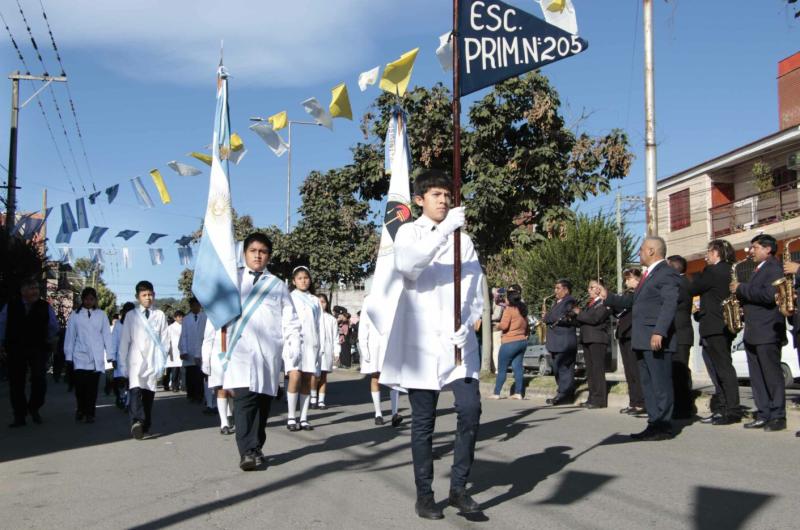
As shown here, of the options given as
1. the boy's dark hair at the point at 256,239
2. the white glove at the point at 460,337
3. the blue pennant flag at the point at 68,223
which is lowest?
the white glove at the point at 460,337

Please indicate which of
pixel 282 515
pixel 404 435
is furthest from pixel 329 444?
pixel 282 515

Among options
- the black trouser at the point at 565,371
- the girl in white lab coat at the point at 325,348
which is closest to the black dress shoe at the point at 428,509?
the girl in white lab coat at the point at 325,348

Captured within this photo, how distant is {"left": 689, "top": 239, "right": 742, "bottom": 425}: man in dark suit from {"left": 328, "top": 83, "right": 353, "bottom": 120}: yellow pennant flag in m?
5.31

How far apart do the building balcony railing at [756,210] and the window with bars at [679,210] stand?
2332 mm

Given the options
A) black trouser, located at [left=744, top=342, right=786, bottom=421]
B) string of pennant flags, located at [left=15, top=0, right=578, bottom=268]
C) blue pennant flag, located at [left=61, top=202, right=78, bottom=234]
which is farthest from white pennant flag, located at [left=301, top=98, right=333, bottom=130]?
blue pennant flag, located at [left=61, top=202, right=78, bottom=234]

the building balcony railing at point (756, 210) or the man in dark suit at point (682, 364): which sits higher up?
the building balcony railing at point (756, 210)

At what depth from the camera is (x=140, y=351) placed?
1021 centimetres

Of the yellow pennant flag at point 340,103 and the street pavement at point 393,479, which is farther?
the yellow pennant flag at point 340,103

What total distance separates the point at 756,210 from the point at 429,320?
25304mm

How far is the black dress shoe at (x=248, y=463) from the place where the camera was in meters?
6.94

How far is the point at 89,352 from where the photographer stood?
12.5 metres

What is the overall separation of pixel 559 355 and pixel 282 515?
8.47 meters

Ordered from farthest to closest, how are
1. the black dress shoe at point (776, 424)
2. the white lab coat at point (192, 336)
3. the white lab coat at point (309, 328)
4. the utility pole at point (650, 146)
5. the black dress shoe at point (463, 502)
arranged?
the white lab coat at point (192, 336), the utility pole at point (650, 146), the white lab coat at point (309, 328), the black dress shoe at point (776, 424), the black dress shoe at point (463, 502)

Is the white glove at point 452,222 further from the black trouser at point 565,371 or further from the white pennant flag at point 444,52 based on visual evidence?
the black trouser at point 565,371
